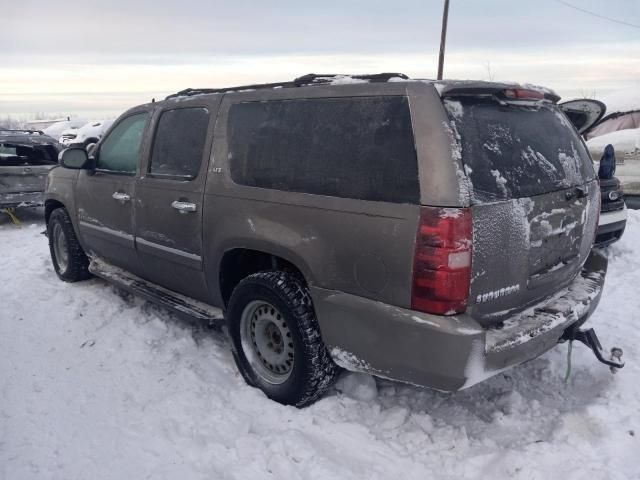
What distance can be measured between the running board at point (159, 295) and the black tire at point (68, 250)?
350 millimetres

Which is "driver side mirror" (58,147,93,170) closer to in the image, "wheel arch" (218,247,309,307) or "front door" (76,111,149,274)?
"front door" (76,111,149,274)

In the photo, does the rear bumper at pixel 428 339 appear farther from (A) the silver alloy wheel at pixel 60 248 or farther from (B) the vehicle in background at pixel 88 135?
(B) the vehicle in background at pixel 88 135

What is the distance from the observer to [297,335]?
2.91m

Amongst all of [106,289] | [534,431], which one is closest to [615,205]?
[534,431]

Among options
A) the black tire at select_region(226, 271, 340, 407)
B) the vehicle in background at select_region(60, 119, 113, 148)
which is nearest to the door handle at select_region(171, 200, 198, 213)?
the black tire at select_region(226, 271, 340, 407)

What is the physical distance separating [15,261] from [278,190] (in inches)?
181

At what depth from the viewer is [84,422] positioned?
298 centimetres

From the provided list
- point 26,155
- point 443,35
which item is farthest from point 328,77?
point 443,35

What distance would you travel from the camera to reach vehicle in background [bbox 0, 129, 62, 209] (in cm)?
821

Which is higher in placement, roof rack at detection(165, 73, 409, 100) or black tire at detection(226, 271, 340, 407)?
roof rack at detection(165, 73, 409, 100)

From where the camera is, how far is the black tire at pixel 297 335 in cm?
289

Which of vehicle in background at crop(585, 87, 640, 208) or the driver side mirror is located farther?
vehicle in background at crop(585, 87, 640, 208)

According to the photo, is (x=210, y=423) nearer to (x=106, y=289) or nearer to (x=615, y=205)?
(x=106, y=289)

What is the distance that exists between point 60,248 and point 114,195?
173cm
